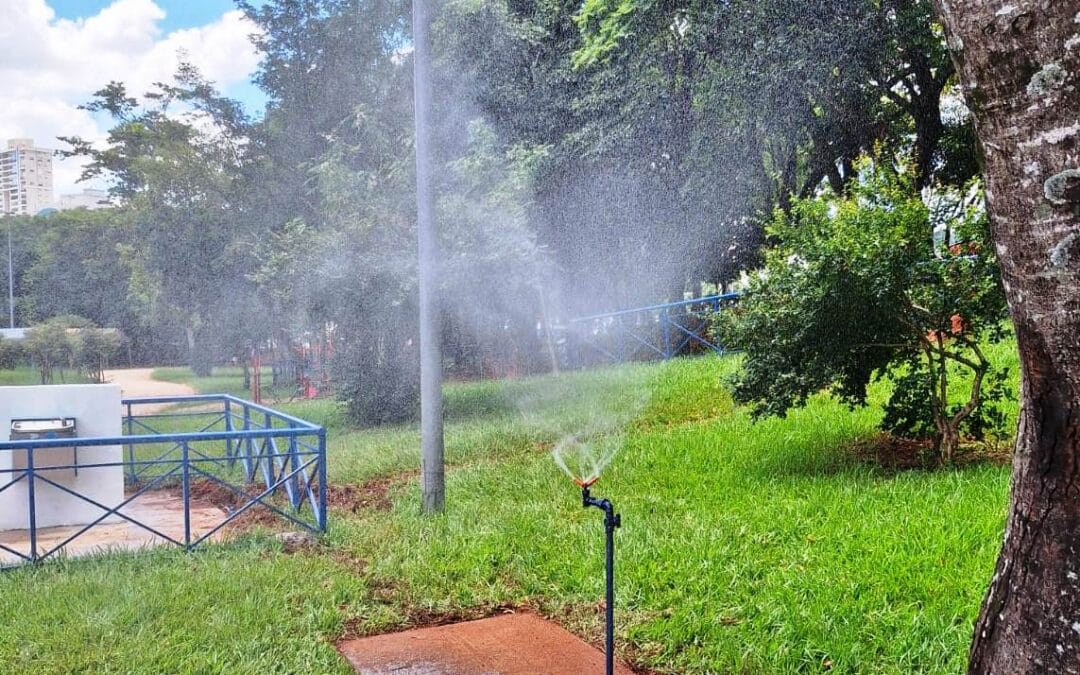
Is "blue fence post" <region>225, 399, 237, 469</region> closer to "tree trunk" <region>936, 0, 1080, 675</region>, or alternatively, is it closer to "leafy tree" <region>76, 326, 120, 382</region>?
"leafy tree" <region>76, 326, 120, 382</region>

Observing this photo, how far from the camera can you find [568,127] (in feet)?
27.8

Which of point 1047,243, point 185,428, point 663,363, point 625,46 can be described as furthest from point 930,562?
point 625,46

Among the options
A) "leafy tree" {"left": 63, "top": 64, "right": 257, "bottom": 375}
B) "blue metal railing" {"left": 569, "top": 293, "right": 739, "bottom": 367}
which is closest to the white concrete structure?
"leafy tree" {"left": 63, "top": 64, "right": 257, "bottom": 375}

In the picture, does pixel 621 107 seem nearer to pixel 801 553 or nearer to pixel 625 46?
pixel 625 46

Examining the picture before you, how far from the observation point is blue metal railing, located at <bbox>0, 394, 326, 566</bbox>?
12.4ft

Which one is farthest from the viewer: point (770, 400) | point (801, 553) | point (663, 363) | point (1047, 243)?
point (663, 363)

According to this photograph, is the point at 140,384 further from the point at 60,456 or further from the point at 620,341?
the point at 620,341

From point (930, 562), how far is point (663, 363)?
5.32 metres

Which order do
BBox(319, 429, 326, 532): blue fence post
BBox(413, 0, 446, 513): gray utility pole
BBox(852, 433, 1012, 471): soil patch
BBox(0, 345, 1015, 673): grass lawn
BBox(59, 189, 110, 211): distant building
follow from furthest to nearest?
BBox(59, 189, 110, 211): distant building < BBox(413, 0, 446, 513): gray utility pole < BBox(852, 433, 1012, 471): soil patch < BBox(319, 429, 326, 532): blue fence post < BBox(0, 345, 1015, 673): grass lawn

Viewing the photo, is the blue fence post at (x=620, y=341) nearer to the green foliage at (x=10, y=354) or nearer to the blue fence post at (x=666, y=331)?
the blue fence post at (x=666, y=331)

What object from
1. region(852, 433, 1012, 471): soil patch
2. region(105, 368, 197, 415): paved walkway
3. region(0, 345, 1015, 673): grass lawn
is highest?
region(105, 368, 197, 415): paved walkway

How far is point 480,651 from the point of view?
249 cm

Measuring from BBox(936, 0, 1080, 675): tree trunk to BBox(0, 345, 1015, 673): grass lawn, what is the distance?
996mm

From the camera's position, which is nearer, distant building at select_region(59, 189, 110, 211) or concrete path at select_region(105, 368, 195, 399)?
concrete path at select_region(105, 368, 195, 399)
